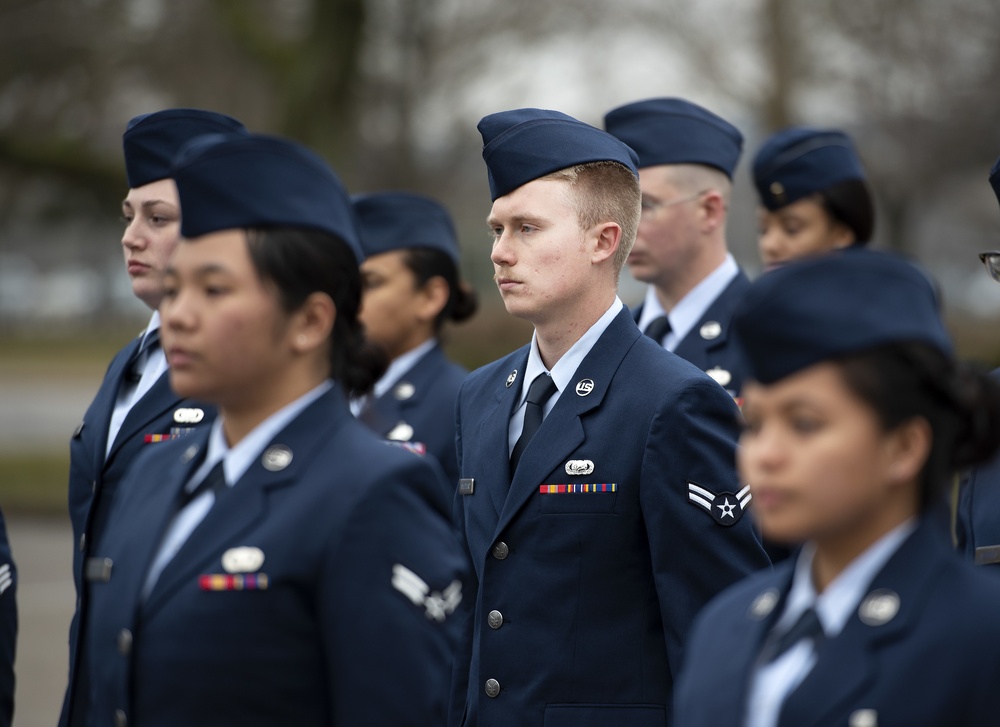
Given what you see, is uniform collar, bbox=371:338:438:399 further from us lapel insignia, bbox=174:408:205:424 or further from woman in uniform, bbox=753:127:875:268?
us lapel insignia, bbox=174:408:205:424

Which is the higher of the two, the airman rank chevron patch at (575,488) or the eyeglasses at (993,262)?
the eyeglasses at (993,262)

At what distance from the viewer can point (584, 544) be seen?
3.50 m

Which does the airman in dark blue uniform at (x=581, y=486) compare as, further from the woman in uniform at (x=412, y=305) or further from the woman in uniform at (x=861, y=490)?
the woman in uniform at (x=412, y=305)

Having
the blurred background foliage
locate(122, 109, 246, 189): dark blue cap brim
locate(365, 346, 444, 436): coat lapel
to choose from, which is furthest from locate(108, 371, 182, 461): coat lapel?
the blurred background foliage

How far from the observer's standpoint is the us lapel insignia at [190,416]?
4.00 metres

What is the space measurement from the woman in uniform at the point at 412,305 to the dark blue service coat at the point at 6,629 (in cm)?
234

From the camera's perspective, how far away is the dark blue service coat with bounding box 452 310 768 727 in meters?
3.45

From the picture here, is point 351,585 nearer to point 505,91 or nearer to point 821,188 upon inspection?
point 821,188

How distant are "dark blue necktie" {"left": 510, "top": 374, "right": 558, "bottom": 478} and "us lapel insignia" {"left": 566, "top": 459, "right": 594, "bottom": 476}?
0.57 ft

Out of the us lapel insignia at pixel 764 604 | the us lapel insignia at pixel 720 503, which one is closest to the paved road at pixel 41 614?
the us lapel insignia at pixel 720 503

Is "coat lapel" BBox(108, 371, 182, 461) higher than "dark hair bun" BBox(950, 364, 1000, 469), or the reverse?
"coat lapel" BBox(108, 371, 182, 461)

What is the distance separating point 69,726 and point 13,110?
10.6 metres

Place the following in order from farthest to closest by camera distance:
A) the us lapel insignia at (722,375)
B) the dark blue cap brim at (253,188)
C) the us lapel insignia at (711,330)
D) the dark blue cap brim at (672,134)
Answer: the dark blue cap brim at (672,134) < the us lapel insignia at (711,330) < the us lapel insignia at (722,375) < the dark blue cap brim at (253,188)

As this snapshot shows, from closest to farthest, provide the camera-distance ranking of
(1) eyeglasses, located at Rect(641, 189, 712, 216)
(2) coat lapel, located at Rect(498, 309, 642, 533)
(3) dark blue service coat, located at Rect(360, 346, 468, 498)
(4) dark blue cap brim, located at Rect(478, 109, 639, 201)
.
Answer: (2) coat lapel, located at Rect(498, 309, 642, 533)
(4) dark blue cap brim, located at Rect(478, 109, 639, 201)
(1) eyeglasses, located at Rect(641, 189, 712, 216)
(3) dark blue service coat, located at Rect(360, 346, 468, 498)
